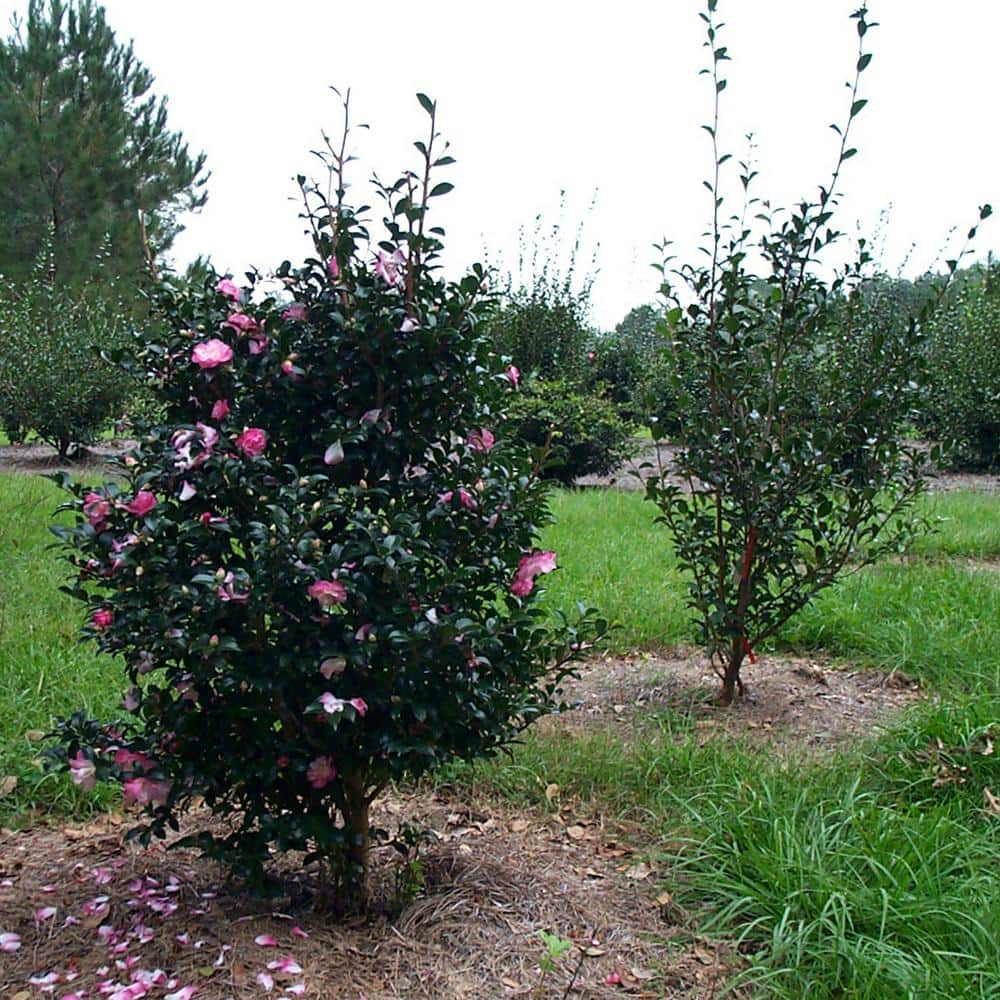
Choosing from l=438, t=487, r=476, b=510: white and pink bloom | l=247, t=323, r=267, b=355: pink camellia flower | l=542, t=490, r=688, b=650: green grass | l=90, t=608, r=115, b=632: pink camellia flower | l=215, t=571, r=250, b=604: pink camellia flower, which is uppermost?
l=247, t=323, r=267, b=355: pink camellia flower

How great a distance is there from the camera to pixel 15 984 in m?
2.17

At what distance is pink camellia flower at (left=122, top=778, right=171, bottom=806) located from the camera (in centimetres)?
218

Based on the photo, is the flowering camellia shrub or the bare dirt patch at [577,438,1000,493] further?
the bare dirt patch at [577,438,1000,493]

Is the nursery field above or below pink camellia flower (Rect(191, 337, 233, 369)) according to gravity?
below

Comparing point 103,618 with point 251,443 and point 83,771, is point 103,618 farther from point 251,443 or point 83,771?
point 251,443

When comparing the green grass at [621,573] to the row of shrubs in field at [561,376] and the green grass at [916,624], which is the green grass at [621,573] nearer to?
the green grass at [916,624]

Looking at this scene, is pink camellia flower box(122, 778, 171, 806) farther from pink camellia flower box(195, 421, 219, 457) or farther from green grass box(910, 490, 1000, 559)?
green grass box(910, 490, 1000, 559)

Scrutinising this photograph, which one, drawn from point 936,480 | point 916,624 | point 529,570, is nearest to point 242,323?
point 529,570

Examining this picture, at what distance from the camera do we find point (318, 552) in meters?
2.03

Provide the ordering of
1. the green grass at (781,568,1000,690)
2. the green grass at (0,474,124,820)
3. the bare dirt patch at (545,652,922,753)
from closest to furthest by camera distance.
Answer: the green grass at (0,474,124,820)
the bare dirt patch at (545,652,922,753)
the green grass at (781,568,1000,690)

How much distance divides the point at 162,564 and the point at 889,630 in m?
3.46

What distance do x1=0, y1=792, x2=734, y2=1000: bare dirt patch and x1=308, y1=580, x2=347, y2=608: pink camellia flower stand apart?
0.80m

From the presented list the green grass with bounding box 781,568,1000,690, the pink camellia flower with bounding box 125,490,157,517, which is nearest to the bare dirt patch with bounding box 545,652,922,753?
the green grass with bounding box 781,568,1000,690

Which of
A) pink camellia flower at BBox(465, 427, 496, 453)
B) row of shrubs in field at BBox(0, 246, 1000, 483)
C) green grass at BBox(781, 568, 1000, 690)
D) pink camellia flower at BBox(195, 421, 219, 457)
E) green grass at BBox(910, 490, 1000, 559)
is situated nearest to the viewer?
pink camellia flower at BBox(195, 421, 219, 457)
